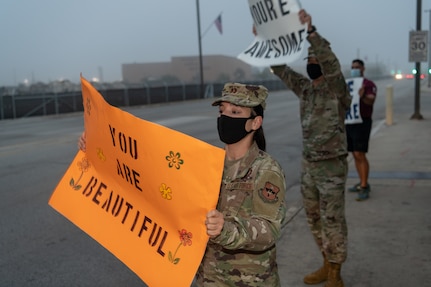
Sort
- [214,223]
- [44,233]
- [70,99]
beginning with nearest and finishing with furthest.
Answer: [214,223] → [44,233] → [70,99]

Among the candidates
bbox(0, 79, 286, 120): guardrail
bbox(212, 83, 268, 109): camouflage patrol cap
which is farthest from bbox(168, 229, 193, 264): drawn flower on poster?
bbox(0, 79, 286, 120): guardrail

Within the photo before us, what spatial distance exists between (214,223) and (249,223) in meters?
0.19

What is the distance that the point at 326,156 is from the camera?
3518 mm

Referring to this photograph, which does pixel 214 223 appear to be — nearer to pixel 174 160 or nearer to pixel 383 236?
pixel 174 160

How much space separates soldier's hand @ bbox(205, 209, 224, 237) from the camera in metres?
1.76

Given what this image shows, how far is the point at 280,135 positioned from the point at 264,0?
946cm

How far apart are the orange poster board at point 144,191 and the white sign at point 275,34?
1.70 metres

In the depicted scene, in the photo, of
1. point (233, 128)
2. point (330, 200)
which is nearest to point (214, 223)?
point (233, 128)

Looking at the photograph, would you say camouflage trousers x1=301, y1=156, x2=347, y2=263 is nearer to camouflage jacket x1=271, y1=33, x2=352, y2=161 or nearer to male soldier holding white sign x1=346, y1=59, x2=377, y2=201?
camouflage jacket x1=271, y1=33, x2=352, y2=161

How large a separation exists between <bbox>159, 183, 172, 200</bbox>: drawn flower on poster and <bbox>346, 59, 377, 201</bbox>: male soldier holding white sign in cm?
448

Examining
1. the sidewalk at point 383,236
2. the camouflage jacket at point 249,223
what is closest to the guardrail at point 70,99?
the sidewalk at point 383,236

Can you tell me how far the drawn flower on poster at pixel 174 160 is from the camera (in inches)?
76.2

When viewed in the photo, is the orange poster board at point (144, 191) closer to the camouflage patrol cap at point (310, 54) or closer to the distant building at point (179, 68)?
the camouflage patrol cap at point (310, 54)

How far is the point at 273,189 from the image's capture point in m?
1.94
